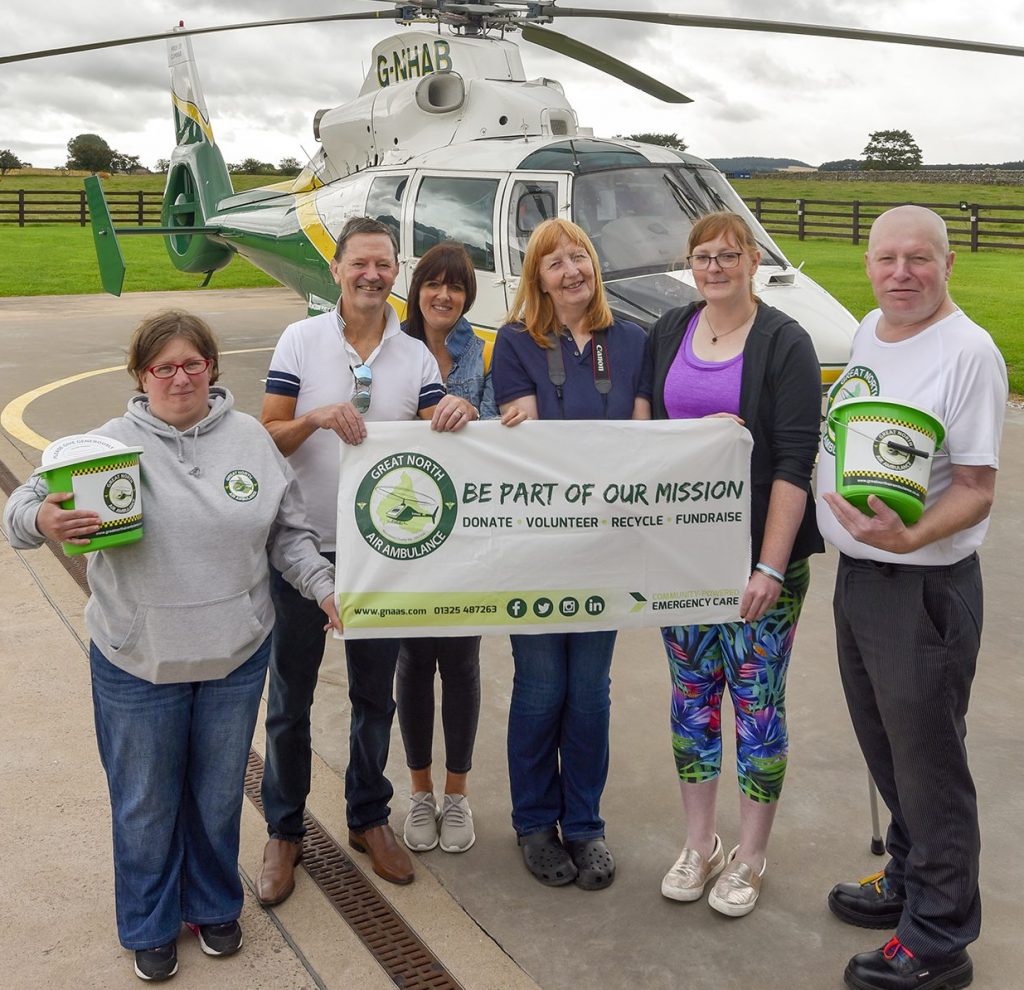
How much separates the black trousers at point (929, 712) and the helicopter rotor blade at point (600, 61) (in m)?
8.35

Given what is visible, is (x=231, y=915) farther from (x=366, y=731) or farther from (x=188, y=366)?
(x=188, y=366)

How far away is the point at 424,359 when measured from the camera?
131 inches

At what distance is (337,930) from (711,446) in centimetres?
184

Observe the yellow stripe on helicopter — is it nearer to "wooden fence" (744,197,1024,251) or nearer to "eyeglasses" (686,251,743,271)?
"eyeglasses" (686,251,743,271)

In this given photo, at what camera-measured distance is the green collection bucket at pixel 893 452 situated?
2.59 metres

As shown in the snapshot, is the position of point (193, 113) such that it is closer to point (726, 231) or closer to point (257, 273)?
point (257, 273)

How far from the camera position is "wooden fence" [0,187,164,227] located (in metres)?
37.7

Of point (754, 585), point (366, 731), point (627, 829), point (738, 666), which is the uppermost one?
point (754, 585)

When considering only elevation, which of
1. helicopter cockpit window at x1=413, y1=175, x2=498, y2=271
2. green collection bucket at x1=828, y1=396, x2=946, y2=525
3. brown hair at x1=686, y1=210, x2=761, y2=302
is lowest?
green collection bucket at x1=828, y1=396, x2=946, y2=525

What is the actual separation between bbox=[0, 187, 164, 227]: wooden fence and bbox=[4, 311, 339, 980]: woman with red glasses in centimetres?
3633

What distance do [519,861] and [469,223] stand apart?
18.3 feet

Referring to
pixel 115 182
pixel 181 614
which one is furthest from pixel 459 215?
pixel 115 182

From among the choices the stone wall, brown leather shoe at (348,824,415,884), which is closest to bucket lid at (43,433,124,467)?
brown leather shoe at (348,824,415,884)

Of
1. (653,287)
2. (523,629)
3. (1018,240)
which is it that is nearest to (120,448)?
(523,629)
